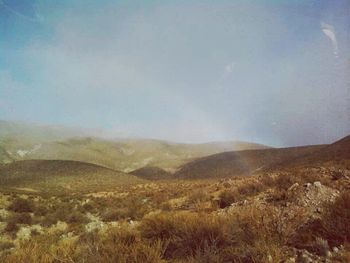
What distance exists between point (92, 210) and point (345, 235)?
17278mm

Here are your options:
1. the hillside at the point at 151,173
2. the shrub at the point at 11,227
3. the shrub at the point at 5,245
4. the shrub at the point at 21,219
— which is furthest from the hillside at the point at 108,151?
the shrub at the point at 5,245

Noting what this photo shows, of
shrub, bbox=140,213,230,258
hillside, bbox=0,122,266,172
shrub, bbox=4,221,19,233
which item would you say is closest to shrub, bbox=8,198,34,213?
shrub, bbox=4,221,19,233

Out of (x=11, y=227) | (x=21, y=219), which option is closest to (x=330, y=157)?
(x=21, y=219)

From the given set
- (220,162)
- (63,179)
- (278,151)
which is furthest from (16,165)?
(278,151)

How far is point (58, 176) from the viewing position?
243ft

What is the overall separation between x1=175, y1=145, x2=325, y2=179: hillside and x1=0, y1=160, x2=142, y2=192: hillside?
2505 centimetres

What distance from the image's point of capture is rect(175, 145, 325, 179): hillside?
86.1m

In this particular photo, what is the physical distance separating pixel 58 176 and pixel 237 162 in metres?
52.7

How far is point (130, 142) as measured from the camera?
198m

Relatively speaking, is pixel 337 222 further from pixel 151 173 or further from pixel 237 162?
pixel 151 173

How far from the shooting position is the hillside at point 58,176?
65.8 m

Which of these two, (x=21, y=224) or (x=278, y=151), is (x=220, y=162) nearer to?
(x=278, y=151)

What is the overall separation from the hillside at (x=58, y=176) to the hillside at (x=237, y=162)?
82.2 ft

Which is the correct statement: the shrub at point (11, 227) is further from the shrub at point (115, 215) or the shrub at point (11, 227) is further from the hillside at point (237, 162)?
the hillside at point (237, 162)
